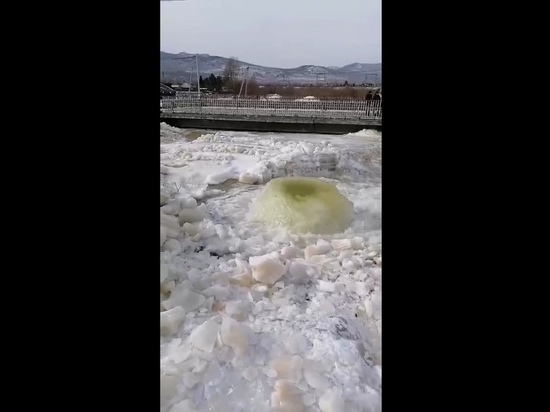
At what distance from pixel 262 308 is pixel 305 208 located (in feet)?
3.13

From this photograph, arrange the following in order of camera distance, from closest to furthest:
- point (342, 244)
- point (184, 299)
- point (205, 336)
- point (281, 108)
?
point (205, 336)
point (184, 299)
point (342, 244)
point (281, 108)

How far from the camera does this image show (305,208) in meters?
2.37

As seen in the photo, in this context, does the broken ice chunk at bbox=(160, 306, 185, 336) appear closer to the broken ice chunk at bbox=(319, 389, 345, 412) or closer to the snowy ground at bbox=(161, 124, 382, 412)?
the snowy ground at bbox=(161, 124, 382, 412)

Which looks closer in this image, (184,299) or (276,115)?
(184,299)

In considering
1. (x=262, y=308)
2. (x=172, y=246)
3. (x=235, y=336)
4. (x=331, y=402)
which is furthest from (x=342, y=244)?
(x=331, y=402)

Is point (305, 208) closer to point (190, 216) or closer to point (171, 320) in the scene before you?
point (190, 216)

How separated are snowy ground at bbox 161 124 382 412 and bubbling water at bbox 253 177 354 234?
0.08 m

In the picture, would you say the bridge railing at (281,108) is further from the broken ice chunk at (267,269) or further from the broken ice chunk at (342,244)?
the broken ice chunk at (267,269)

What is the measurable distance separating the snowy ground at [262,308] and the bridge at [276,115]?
1848 millimetres

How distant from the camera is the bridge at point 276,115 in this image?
4586 millimetres

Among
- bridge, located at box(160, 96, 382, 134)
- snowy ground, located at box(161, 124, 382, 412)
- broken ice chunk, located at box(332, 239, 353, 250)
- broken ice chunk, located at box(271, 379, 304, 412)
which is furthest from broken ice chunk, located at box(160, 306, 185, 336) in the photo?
bridge, located at box(160, 96, 382, 134)
